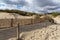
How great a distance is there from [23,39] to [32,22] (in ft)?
75.7

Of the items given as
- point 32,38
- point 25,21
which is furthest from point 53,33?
point 25,21

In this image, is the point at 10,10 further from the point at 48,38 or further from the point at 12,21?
the point at 48,38

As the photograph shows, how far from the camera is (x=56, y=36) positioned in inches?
635

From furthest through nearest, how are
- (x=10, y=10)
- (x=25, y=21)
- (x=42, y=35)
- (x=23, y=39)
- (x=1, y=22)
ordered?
(x=10, y=10) → (x=25, y=21) → (x=1, y=22) → (x=42, y=35) → (x=23, y=39)

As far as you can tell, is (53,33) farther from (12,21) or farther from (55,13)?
(55,13)

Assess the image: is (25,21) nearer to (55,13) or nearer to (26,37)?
(26,37)

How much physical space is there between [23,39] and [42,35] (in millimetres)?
1948

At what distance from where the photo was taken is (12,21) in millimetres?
30406

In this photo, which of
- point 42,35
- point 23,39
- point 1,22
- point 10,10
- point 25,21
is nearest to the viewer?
point 23,39

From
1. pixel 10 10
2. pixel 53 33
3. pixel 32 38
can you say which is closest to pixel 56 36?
pixel 53 33

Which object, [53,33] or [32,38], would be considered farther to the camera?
[53,33]

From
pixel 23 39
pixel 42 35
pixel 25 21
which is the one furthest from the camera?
pixel 25 21

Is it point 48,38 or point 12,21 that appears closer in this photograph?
point 48,38

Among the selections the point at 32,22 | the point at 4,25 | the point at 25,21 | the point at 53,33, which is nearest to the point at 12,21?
the point at 4,25
